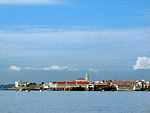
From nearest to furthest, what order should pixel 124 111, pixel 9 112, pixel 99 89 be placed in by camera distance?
1. pixel 9 112
2. pixel 124 111
3. pixel 99 89

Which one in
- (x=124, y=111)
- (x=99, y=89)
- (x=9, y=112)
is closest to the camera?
(x=9, y=112)

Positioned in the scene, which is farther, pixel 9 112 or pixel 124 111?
pixel 124 111

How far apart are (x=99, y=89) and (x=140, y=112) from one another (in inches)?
6105

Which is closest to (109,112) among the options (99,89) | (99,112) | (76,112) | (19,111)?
(99,112)

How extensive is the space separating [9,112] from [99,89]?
15757 cm

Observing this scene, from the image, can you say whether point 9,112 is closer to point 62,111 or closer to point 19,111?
point 19,111

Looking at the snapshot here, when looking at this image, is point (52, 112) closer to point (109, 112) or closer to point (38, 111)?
point (38, 111)

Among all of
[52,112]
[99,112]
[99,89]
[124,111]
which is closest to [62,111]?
[52,112]

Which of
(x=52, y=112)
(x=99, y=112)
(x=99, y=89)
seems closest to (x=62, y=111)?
(x=52, y=112)

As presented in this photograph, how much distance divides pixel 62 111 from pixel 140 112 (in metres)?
9.68

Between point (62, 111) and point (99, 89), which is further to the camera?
point (99, 89)

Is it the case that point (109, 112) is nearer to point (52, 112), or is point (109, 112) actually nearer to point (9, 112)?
point (52, 112)

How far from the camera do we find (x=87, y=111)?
144 ft

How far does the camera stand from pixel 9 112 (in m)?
41.7
